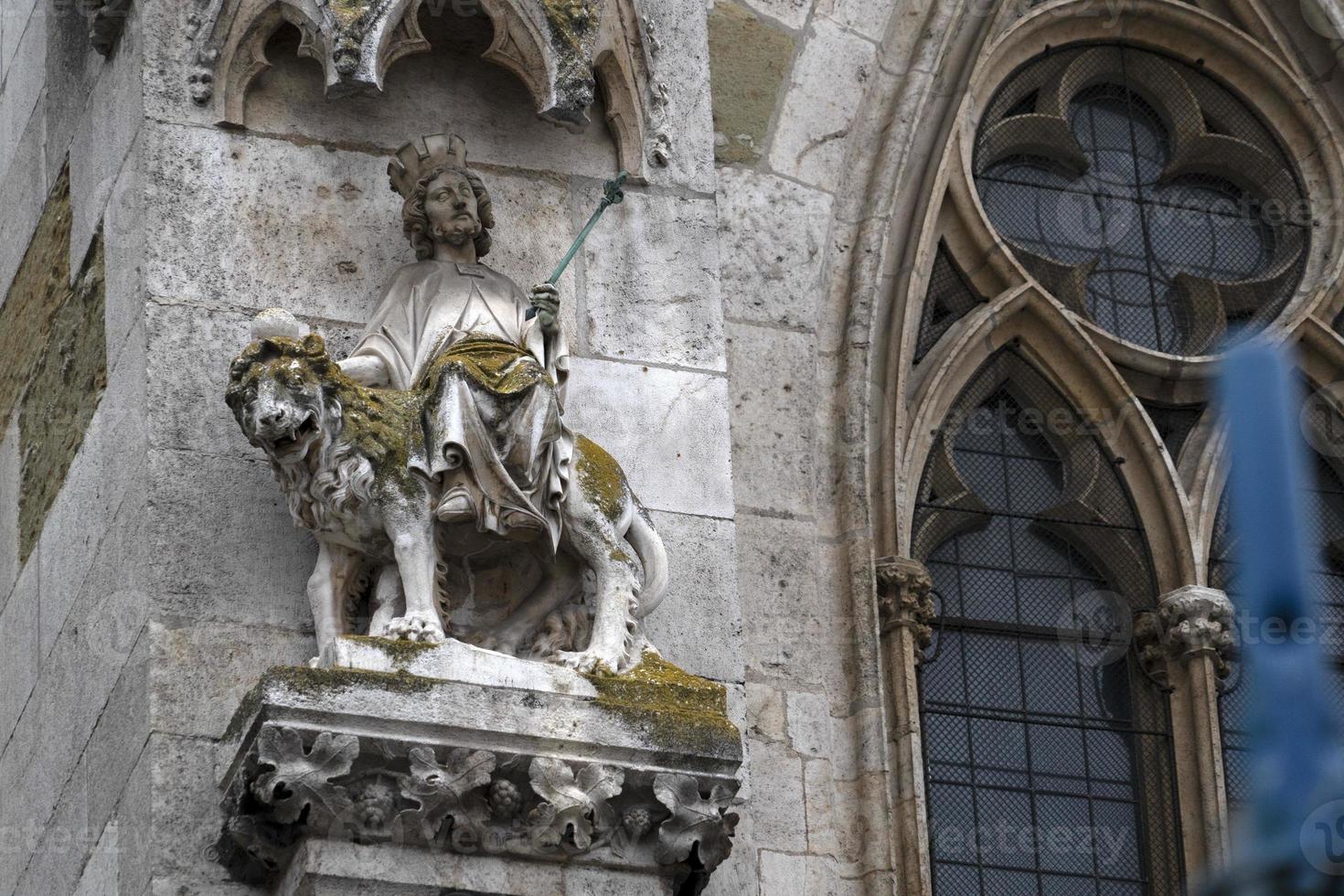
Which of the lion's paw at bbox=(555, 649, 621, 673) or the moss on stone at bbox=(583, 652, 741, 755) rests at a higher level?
the lion's paw at bbox=(555, 649, 621, 673)

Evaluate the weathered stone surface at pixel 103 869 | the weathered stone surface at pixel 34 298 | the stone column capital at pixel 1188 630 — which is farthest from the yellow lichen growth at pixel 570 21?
the stone column capital at pixel 1188 630

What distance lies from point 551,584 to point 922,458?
2483 millimetres

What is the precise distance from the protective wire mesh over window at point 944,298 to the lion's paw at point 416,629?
3.25 m

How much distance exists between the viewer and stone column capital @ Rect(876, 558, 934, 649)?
7.56m

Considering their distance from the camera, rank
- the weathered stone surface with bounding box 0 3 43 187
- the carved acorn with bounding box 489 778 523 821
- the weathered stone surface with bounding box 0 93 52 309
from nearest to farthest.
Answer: the carved acorn with bounding box 489 778 523 821
the weathered stone surface with bounding box 0 93 52 309
the weathered stone surface with bounding box 0 3 43 187

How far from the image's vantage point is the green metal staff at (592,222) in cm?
608

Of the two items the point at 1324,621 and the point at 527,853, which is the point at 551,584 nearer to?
the point at 527,853

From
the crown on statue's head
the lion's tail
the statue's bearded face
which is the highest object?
the crown on statue's head

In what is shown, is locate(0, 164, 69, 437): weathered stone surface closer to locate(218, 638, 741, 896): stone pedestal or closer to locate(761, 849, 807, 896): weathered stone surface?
locate(218, 638, 741, 896): stone pedestal

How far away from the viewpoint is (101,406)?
6.48 meters

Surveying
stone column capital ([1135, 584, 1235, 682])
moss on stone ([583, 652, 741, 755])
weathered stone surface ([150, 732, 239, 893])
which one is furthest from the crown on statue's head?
stone column capital ([1135, 584, 1235, 682])

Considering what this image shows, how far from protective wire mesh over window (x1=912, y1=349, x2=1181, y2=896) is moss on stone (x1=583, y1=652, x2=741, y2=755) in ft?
6.81

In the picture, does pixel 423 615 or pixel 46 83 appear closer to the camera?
pixel 423 615

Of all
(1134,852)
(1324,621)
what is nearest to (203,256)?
(1134,852)
